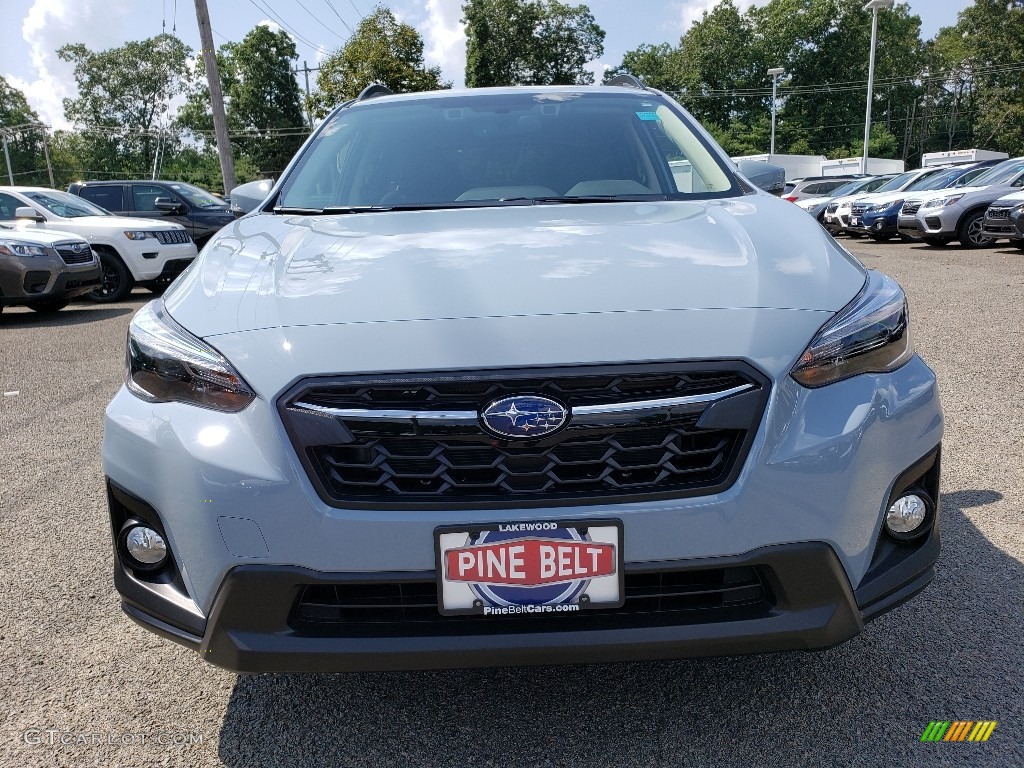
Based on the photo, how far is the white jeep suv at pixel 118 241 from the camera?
11.6 m

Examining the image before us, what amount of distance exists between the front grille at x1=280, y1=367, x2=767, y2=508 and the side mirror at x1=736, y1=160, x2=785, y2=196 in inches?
68.1

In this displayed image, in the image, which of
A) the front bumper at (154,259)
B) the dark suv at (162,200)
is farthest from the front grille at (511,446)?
the dark suv at (162,200)

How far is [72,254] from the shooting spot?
10203mm

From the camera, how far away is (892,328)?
6.48 feet

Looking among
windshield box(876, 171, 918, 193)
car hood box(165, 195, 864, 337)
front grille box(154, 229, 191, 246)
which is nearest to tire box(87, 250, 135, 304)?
front grille box(154, 229, 191, 246)

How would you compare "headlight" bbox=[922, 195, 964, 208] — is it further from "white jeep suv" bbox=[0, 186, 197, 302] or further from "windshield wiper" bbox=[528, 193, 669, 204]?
"windshield wiper" bbox=[528, 193, 669, 204]

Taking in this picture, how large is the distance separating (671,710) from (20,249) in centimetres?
979

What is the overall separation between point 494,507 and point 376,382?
1.08ft

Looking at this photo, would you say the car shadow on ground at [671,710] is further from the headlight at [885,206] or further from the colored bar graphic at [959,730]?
the headlight at [885,206]

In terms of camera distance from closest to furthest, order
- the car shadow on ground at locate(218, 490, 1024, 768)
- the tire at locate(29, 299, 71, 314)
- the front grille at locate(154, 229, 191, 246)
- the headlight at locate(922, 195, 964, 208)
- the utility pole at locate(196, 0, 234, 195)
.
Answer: the car shadow on ground at locate(218, 490, 1024, 768), the tire at locate(29, 299, 71, 314), the front grille at locate(154, 229, 191, 246), the headlight at locate(922, 195, 964, 208), the utility pole at locate(196, 0, 234, 195)

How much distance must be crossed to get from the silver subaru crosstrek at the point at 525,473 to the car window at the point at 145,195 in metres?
13.6

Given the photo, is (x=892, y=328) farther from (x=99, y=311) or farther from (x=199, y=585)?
(x=99, y=311)

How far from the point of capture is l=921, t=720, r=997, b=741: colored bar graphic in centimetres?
199

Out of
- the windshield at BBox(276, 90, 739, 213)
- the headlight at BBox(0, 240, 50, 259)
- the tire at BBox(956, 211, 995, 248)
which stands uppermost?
the windshield at BBox(276, 90, 739, 213)
